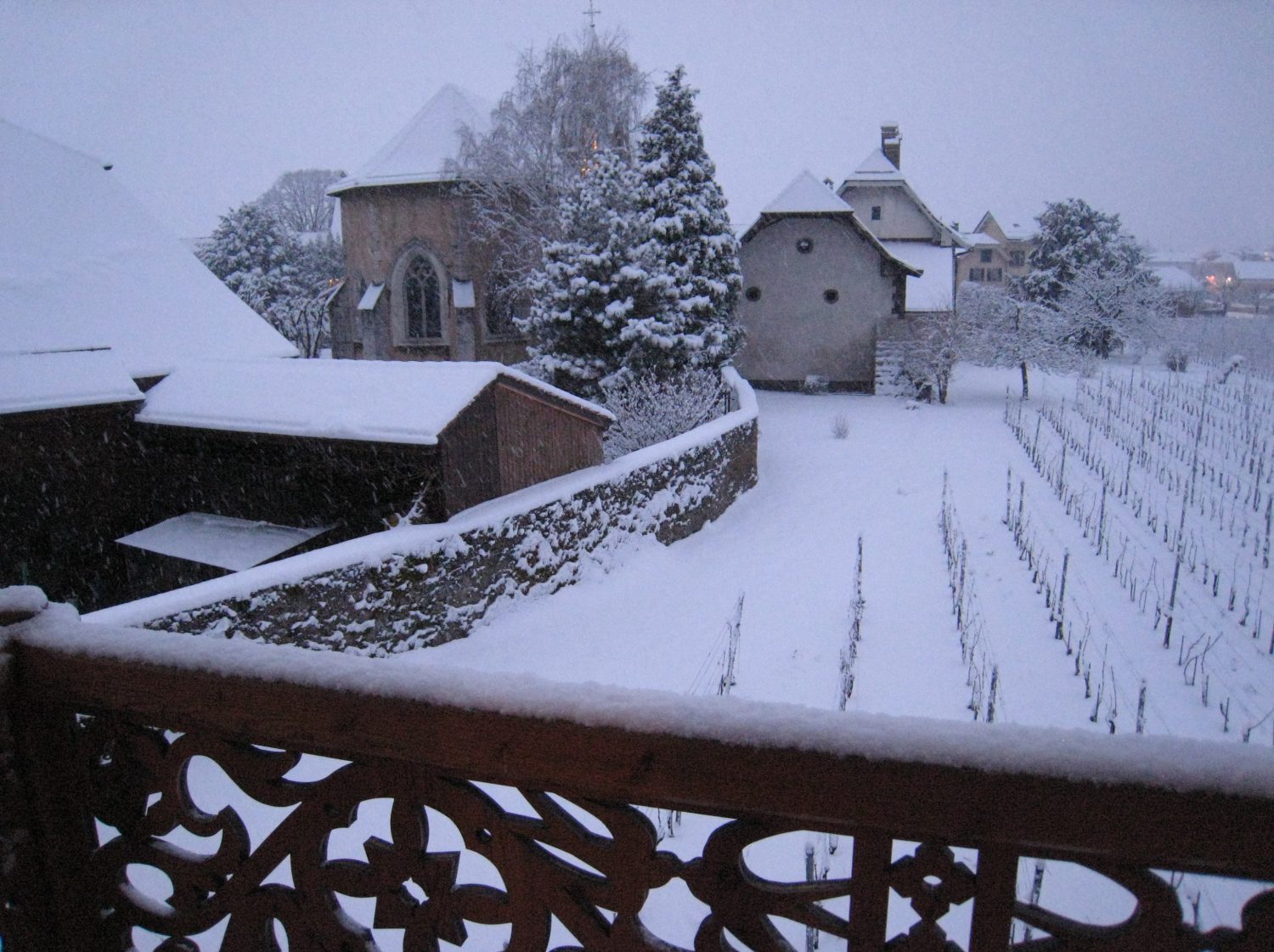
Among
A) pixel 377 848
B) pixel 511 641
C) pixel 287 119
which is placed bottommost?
pixel 511 641

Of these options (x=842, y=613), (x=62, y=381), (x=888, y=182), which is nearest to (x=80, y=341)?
(x=62, y=381)

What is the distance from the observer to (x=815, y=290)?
24969 mm

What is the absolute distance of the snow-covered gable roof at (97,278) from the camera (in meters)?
11.4

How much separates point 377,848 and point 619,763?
0.57m

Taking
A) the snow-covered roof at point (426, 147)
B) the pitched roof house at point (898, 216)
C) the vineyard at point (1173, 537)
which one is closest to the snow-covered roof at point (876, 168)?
the pitched roof house at point (898, 216)

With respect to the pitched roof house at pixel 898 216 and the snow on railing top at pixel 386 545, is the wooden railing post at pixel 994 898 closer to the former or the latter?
the snow on railing top at pixel 386 545

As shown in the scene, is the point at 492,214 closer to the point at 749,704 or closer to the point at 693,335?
the point at 693,335

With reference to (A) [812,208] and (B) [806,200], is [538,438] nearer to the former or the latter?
(A) [812,208]

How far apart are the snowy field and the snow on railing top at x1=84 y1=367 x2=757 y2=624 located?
1.11 m

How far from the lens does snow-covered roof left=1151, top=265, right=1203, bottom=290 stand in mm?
19531

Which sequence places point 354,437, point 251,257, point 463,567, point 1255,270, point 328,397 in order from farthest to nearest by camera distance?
point 251,257
point 1255,270
point 328,397
point 354,437
point 463,567

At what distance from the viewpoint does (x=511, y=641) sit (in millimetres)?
8477

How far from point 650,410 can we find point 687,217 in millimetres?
6491

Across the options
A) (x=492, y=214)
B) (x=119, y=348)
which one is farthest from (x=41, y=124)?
(x=492, y=214)
